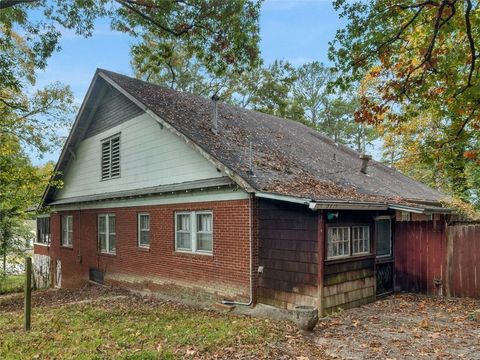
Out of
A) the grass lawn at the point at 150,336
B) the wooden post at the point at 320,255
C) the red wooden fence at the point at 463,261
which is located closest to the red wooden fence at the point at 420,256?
the red wooden fence at the point at 463,261

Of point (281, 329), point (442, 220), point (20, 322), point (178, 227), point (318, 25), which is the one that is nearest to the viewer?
point (281, 329)

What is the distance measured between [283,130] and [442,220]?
7.54m

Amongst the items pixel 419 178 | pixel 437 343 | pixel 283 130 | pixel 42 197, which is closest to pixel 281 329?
pixel 437 343

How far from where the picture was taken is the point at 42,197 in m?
20.9

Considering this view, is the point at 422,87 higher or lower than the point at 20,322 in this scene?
higher

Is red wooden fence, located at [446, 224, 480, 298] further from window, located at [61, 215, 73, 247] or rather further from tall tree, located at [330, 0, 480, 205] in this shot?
window, located at [61, 215, 73, 247]

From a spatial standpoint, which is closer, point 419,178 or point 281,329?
point 281,329

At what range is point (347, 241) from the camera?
1040 cm

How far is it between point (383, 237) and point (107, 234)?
10.4m

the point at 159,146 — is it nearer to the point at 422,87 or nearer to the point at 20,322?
the point at 20,322

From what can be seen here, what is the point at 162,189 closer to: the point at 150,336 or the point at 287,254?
the point at 287,254

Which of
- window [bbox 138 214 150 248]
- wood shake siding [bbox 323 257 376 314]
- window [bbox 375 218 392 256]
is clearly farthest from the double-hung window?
window [bbox 138 214 150 248]

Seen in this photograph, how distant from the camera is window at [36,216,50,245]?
23.1 m

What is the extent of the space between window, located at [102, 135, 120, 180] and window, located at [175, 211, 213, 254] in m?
4.30
